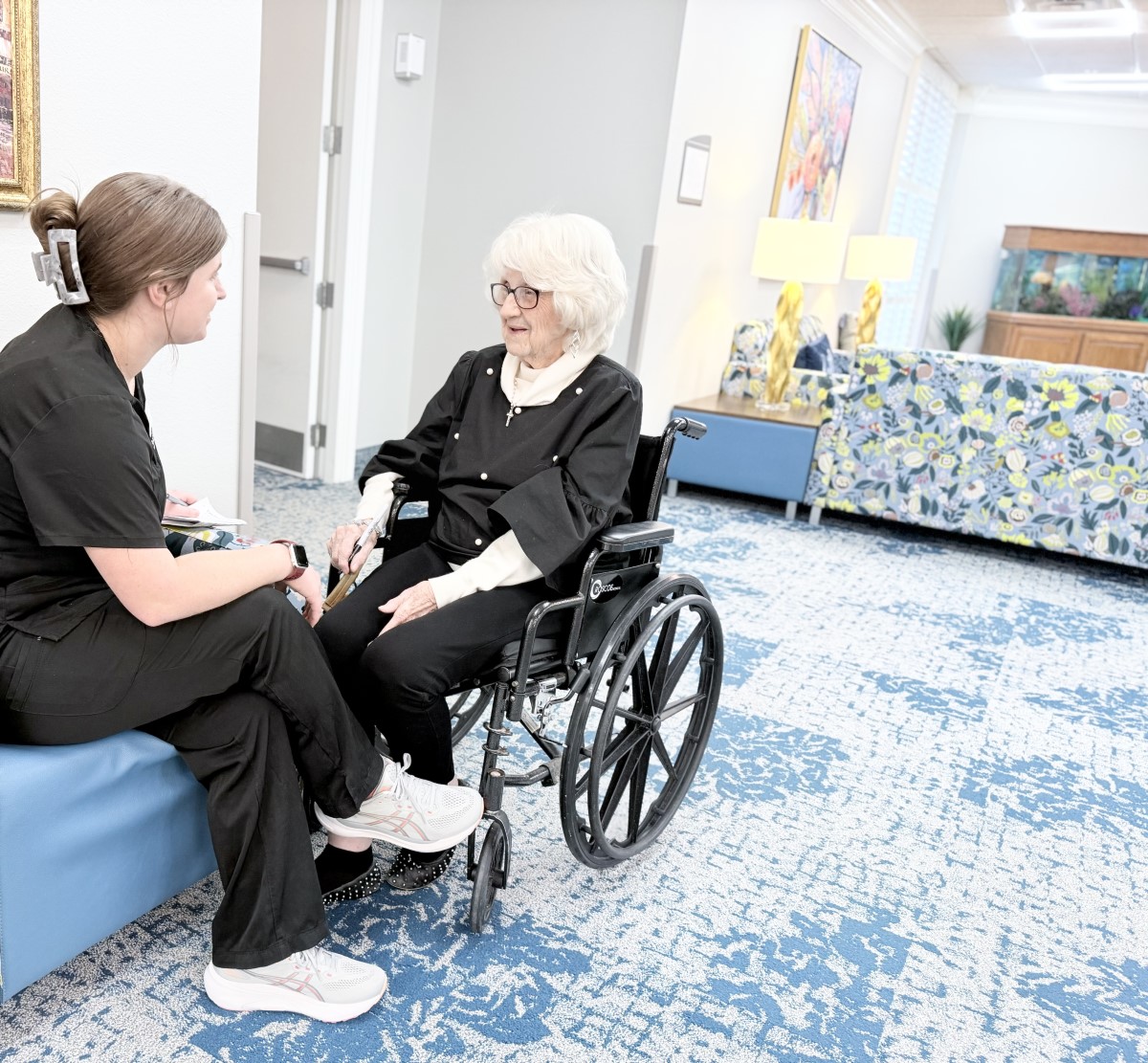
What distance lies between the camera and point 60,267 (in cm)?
124

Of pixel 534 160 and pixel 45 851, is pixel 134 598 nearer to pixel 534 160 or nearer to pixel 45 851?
pixel 45 851

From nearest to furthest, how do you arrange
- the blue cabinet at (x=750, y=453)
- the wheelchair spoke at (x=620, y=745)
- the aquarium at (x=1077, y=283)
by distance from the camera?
the wheelchair spoke at (x=620, y=745) < the blue cabinet at (x=750, y=453) < the aquarium at (x=1077, y=283)

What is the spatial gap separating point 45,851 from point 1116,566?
415cm

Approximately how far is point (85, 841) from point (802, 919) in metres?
1.14

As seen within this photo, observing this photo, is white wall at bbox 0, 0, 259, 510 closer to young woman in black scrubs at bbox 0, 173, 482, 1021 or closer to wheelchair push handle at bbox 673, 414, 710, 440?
young woman in black scrubs at bbox 0, 173, 482, 1021

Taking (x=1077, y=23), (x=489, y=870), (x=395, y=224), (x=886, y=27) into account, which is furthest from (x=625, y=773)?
(x=1077, y=23)

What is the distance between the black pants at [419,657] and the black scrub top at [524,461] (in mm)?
111

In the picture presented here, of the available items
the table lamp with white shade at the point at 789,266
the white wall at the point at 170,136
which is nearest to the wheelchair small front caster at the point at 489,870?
the white wall at the point at 170,136

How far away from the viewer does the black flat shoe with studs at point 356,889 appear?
1604mm

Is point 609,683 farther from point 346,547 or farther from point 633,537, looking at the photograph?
point 346,547

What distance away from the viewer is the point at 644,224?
4.11 m

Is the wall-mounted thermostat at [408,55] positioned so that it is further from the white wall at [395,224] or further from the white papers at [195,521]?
the white papers at [195,521]

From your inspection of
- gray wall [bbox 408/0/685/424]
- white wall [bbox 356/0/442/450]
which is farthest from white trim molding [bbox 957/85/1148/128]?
white wall [bbox 356/0/442/450]

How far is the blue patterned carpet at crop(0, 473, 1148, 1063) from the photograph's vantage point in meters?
1.41
